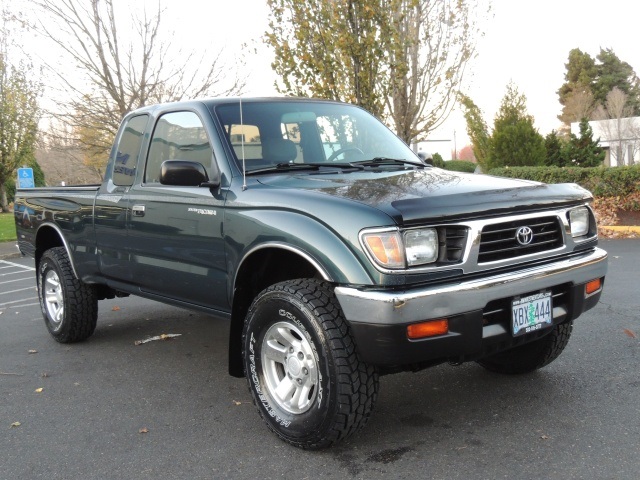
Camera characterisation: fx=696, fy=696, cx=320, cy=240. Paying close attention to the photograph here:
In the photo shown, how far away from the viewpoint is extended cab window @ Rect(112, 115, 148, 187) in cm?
514

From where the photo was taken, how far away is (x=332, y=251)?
10.9 feet

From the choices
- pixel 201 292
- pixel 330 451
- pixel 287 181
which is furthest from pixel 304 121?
pixel 330 451

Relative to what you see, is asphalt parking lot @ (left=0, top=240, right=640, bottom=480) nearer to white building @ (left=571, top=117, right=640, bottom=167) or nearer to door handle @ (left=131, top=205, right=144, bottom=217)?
door handle @ (left=131, top=205, right=144, bottom=217)

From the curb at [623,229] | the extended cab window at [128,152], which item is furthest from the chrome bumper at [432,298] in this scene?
the curb at [623,229]

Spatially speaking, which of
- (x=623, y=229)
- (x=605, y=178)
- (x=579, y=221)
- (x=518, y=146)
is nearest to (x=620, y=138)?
(x=518, y=146)

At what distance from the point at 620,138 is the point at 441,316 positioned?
44118 mm

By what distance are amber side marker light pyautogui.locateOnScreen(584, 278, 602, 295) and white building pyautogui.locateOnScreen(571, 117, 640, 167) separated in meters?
40.6

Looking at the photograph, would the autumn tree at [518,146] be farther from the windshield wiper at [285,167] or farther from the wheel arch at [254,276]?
the wheel arch at [254,276]

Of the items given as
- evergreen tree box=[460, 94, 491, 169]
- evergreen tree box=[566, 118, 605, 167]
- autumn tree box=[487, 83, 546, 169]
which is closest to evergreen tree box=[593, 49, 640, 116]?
evergreen tree box=[460, 94, 491, 169]

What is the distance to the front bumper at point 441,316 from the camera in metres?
3.12

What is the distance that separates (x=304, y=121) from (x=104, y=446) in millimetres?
2379

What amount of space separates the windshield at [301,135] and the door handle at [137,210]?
35.2 inches

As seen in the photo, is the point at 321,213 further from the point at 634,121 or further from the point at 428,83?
the point at 634,121

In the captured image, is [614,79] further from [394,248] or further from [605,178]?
[394,248]
